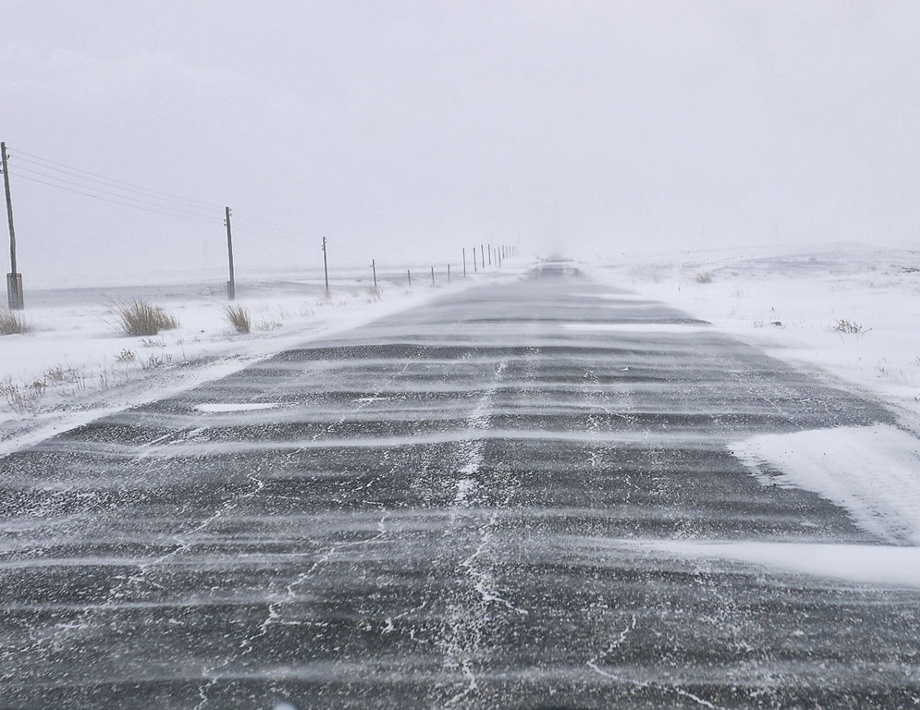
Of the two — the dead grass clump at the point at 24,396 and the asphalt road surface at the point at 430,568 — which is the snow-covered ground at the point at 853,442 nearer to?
the asphalt road surface at the point at 430,568

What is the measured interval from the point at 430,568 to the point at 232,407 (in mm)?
3941

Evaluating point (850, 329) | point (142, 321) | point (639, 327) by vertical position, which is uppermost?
point (142, 321)

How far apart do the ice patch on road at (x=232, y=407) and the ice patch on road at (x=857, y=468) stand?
12.9 feet

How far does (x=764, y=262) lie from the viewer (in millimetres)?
50344

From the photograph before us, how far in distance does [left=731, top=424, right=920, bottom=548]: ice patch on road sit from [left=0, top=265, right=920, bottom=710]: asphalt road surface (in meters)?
0.15

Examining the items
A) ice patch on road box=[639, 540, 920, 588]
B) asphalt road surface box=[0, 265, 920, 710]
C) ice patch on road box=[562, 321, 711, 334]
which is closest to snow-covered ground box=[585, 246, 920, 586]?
ice patch on road box=[639, 540, 920, 588]

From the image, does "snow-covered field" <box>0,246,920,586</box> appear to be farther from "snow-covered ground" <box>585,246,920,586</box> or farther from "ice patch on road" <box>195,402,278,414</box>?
"ice patch on road" <box>195,402,278,414</box>

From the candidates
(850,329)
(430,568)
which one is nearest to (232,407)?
(430,568)

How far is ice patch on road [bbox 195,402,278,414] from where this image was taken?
6.31 m

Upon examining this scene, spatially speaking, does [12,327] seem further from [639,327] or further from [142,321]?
[639,327]

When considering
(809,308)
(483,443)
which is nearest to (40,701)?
(483,443)

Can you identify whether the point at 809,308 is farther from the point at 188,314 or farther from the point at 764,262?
the point at 764,262

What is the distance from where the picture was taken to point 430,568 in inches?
118

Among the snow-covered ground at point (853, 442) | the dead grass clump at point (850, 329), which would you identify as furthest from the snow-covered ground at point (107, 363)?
the dead grass clump at point (850, 329)
